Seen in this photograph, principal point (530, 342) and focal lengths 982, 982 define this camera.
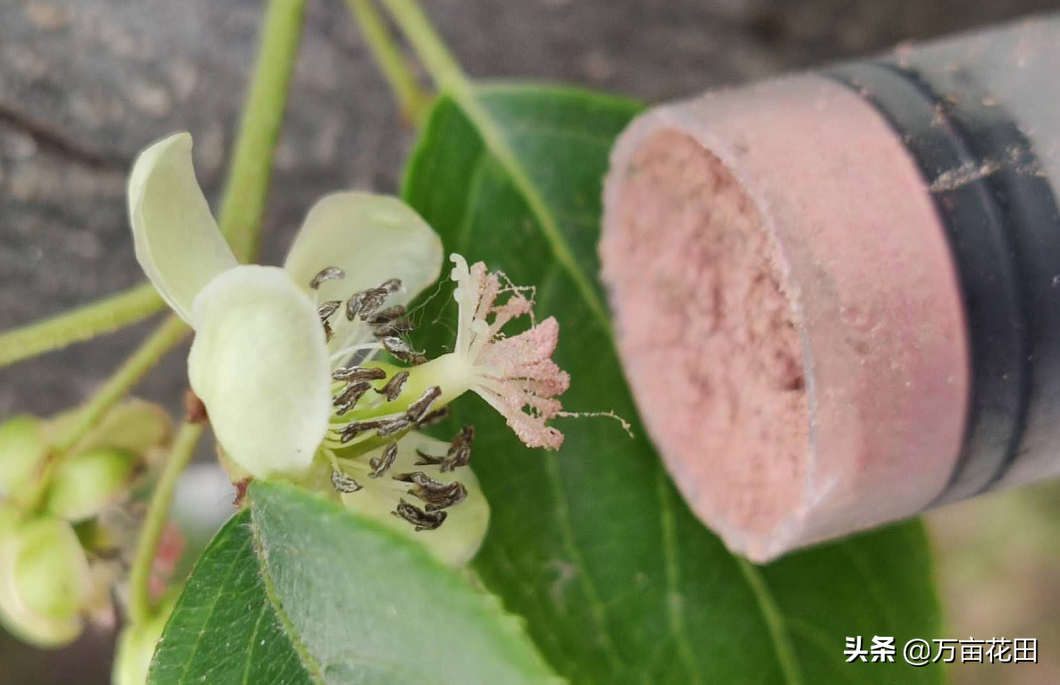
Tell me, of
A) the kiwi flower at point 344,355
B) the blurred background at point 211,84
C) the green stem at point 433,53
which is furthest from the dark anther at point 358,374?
the blurred background at point 211,84

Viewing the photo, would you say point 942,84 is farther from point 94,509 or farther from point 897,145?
point 94,509

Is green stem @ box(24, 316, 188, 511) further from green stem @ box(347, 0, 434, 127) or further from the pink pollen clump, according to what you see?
green stem @ box(347, 0, 434, 127)

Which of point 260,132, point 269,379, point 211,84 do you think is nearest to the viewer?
point 269,379

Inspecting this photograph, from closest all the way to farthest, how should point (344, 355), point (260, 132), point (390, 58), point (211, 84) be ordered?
point (344, 355)
point (260, 132)
point (390, 58)
point (211, 84)

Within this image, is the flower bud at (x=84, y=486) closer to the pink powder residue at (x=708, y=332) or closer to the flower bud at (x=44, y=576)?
the flower bud at (x=44, y=576)

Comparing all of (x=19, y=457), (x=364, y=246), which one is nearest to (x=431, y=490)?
(x=364, y=246)

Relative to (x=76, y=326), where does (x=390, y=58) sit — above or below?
above

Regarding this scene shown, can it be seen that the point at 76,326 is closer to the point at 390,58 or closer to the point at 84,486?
the point at 84,486

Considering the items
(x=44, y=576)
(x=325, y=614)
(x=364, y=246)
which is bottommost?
(x=44, y=576)
